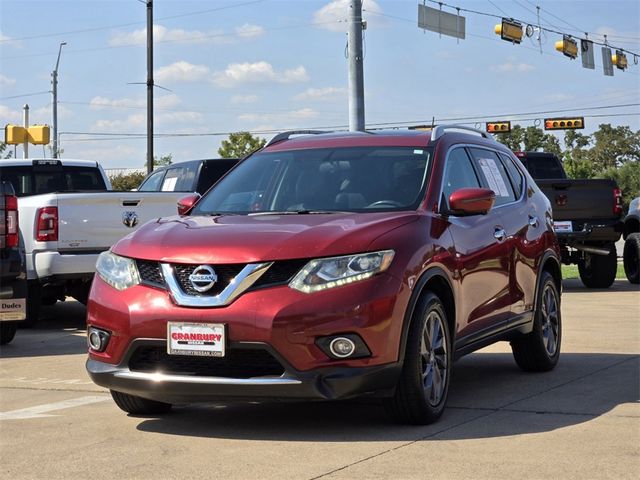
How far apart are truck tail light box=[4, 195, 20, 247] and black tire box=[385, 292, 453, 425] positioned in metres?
5.30

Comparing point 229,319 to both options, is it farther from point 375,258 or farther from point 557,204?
point 557,204

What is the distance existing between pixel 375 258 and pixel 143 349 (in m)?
1.35

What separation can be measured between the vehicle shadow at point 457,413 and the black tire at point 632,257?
10.1 meters

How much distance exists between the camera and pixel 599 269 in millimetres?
18250

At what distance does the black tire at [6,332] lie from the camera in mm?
11156

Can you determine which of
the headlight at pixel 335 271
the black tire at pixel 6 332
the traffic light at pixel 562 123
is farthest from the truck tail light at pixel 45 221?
the traffic light at pixel 562 123

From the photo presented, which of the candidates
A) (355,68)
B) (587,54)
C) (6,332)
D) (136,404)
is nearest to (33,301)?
(6,332)

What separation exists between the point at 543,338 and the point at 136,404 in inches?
134

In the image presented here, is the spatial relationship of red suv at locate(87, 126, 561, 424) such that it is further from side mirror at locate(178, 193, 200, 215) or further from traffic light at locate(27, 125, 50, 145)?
traffic light at locate(27, 125, 50, 145)

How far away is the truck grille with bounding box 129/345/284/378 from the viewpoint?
6.03 meters

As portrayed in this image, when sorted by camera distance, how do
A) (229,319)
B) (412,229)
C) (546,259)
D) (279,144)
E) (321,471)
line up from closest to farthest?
(321,471), (229,319), (412,229), (279,144), (546,259)

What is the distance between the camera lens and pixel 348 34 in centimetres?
2086

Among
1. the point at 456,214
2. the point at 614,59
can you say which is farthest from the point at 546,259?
the point at 614,59

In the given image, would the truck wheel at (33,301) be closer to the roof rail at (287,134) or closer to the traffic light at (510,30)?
the roof rail at (287,134)
